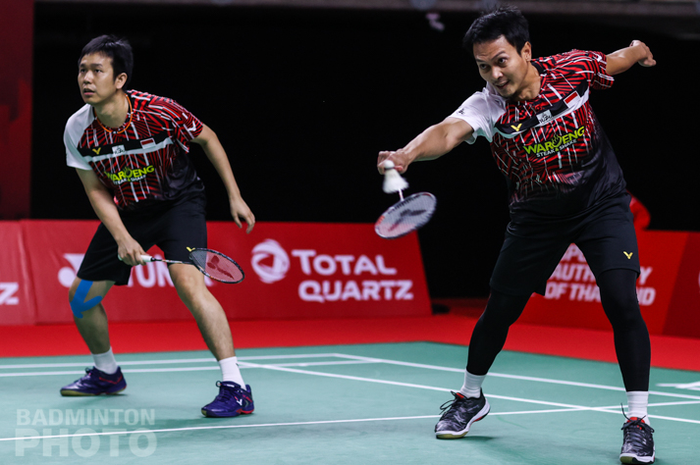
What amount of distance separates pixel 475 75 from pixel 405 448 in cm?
1006

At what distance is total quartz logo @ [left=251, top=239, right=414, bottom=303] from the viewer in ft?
30.8

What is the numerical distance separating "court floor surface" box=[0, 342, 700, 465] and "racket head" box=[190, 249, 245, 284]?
0.64m

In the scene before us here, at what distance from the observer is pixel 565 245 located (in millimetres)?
3832

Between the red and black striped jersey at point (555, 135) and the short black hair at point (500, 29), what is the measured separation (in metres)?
0.17

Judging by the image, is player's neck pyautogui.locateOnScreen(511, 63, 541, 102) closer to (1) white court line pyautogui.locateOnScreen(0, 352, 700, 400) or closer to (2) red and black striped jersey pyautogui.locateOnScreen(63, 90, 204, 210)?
(2) red and black striped jersey pyautogui.locateOnScreen(63, 90, 204, 210)

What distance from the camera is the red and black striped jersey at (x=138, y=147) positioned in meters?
4.55

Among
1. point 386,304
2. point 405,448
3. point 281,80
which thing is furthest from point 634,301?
point 281,80

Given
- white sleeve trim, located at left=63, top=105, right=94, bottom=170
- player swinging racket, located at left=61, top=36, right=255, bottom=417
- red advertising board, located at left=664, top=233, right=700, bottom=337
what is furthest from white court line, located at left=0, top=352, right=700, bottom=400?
red advertising board, located at left=664, top=233, right=700, bottom=337

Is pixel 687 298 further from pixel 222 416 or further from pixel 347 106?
pixel 347 106

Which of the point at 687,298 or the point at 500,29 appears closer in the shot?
the point at 500,29

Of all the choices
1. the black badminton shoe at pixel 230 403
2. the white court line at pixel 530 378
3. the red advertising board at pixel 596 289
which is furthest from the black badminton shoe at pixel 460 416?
the red advertising board at pixel 596 289

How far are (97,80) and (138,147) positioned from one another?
1.17 feet

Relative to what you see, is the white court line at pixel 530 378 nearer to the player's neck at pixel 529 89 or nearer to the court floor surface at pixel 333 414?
the court floor surface at pixel 333 414

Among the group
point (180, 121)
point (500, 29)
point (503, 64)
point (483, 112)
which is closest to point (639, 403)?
point (483, 112)
